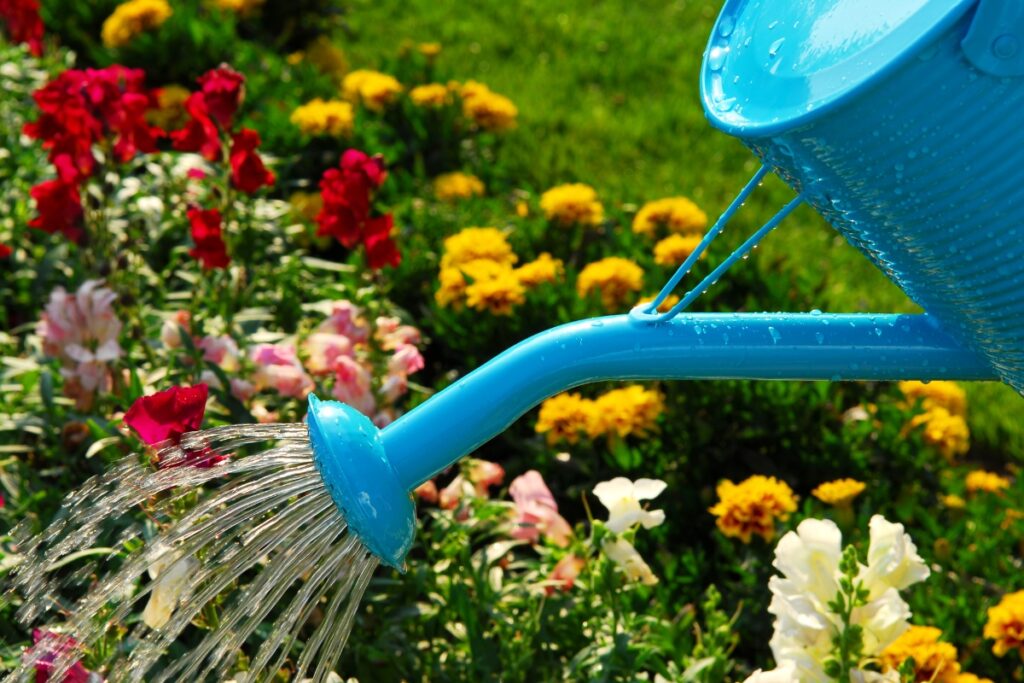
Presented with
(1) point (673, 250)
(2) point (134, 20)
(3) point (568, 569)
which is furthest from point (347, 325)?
(2) point (134, 20)

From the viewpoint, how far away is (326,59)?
4.41 meters

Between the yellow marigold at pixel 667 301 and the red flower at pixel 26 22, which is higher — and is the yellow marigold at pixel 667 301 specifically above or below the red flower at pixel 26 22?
below

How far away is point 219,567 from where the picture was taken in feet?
4.35

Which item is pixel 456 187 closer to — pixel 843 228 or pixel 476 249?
pixel 476 249

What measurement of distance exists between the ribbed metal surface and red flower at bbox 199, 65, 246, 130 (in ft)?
4.62

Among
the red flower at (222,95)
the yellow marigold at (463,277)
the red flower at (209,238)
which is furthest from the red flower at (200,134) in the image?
the yellow marigold at (463,277)

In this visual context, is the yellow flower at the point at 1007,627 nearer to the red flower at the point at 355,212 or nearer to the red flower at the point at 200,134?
the red flower at the point at 355,212

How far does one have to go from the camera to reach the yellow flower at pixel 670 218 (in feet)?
9.44

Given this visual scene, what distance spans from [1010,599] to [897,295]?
171cm

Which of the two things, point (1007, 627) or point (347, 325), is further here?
point (347, 325)

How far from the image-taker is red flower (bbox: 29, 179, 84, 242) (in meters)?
2.24

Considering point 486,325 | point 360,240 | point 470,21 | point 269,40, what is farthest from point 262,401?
point 470,21

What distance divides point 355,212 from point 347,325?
0.22 metres

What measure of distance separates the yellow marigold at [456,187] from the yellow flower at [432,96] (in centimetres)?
28
